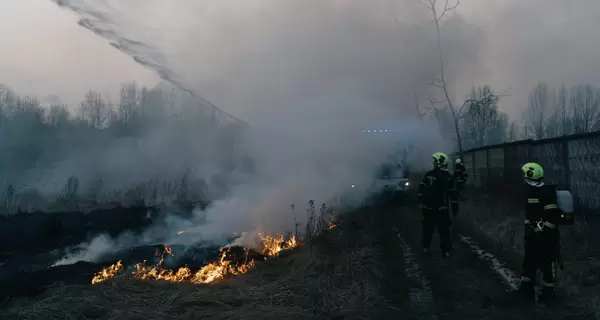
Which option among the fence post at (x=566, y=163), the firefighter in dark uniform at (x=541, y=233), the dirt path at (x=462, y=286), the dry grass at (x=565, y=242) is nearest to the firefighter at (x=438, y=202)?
the dirt path at (x=462, y=286)

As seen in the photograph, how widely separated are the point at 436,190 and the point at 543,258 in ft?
10.4

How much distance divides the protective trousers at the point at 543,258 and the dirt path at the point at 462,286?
0.33m

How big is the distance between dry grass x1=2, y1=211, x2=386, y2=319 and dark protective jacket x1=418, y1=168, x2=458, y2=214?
6.36ft

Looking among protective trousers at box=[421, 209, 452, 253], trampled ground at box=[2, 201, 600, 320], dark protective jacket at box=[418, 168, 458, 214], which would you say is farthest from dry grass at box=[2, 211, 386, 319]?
dark protective jacket at box=[418, 168, 458, 214]

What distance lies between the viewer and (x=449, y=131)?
41750mm

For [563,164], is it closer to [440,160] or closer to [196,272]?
[440,160]

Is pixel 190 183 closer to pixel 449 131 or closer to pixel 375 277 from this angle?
pixel 375 277

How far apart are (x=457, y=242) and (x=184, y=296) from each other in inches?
275

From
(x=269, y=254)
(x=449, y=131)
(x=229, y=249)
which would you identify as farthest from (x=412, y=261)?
(x=449, y=131)

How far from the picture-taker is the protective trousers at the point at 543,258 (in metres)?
5.97

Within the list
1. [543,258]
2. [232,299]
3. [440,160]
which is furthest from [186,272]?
[543,258]

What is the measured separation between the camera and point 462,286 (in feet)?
22.3

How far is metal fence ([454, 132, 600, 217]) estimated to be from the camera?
11.0 meters

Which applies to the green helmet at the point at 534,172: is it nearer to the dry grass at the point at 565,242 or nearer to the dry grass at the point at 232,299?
the dry grass at the point at 565,242
